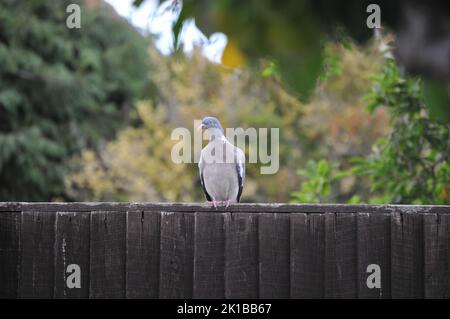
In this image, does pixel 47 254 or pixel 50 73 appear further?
pixel 50 73

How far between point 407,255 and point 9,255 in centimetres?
243

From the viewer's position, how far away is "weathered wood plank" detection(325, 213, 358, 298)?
4559 millimetres

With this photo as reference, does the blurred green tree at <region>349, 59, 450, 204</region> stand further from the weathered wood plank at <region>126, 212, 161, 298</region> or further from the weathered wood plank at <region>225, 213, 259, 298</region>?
the weathered wood plank at <region>126, 212, 161, 298</region>

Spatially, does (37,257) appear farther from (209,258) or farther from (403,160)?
(403,160)

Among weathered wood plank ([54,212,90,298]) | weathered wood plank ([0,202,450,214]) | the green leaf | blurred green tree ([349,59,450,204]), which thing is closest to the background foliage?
blurred green tree ([349,59,450,204])

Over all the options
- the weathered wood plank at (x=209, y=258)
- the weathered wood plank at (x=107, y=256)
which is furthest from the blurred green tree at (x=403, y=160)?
the weathered wood plank at (x=107, y=256)

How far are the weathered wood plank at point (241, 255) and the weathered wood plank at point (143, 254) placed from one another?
0.44 m

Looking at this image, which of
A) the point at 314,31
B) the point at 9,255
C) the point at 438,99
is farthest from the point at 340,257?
the point at 314,31

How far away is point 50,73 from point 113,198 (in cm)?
391

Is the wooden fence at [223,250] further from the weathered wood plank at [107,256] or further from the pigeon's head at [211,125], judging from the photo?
the pigeon's head at [211,125]

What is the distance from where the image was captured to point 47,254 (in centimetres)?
473

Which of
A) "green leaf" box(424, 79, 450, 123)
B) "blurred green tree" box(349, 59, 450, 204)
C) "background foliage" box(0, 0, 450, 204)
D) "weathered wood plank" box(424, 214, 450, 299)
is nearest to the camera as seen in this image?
"green leaf" box(424, 79, 450, 123)
